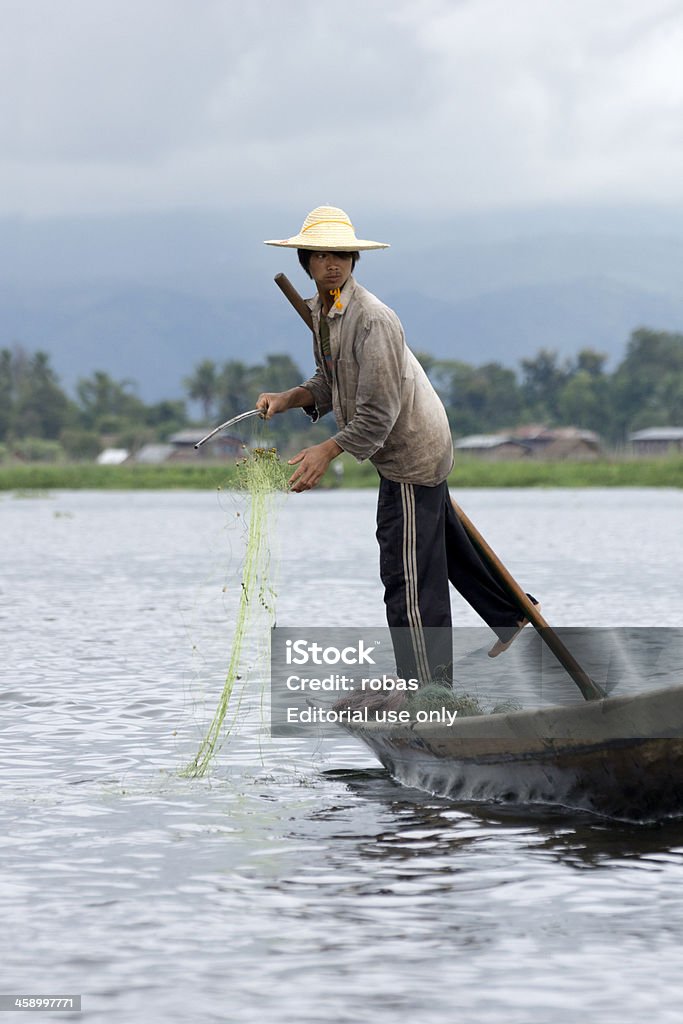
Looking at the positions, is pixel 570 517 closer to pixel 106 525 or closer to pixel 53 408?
pixel 106 525

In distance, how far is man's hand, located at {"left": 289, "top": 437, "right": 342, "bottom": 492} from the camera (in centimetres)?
645

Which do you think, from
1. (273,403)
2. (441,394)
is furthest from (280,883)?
(441,394)

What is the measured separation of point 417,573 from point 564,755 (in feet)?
3.28

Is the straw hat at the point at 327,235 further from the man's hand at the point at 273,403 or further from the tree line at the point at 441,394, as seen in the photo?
the tree line at the point at 441,394

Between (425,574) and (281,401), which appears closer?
(425,574)

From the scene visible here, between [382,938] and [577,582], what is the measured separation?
50.4ft

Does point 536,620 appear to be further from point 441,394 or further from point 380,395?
point 441,394

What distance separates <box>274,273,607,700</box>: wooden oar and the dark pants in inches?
1.6

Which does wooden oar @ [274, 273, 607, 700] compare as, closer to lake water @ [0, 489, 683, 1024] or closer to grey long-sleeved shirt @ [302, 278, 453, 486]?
grey long-sleeved shirt @ [302, 278, 453, 486]

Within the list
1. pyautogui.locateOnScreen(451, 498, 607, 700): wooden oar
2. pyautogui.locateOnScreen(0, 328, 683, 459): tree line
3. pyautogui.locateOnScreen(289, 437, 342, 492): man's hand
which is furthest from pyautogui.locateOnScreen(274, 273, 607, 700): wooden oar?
pyautogui.locateOnScreen(0, 328, 683, 459): tree line

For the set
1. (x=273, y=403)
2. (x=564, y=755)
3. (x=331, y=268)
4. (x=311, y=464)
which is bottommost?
(x=564, y=755)

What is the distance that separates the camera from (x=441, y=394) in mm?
139750

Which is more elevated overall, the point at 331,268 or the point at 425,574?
the point at 331,268

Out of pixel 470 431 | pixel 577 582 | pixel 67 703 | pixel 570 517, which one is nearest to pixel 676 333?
pixel 470 431
